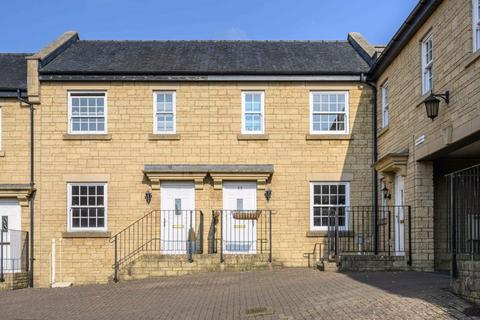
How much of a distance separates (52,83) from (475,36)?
1257 cm

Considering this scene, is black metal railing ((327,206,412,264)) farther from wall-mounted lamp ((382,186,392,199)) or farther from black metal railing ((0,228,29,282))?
black metal railing ((0,228,29,282))

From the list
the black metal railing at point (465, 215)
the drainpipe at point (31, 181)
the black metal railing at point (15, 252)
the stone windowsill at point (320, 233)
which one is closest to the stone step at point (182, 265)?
the stone windowsill at point (320, 233)

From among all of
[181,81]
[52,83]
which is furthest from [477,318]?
[52,83]

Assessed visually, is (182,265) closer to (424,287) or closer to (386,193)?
(386,193)

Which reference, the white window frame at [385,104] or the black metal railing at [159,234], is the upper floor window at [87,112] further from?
the white window frame at [385,104]

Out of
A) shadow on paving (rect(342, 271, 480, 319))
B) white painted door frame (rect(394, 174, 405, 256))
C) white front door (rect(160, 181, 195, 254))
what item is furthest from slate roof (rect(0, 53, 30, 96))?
shadow on paving (rect(342, 271, 480, 319))

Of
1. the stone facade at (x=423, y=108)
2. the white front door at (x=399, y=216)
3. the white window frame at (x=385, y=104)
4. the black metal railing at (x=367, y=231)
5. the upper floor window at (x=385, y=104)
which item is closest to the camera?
the stone facade at (x=423, y=108)

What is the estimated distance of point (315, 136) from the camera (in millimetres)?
20672

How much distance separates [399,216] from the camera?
17.7m

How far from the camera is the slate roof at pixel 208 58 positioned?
20.6 m

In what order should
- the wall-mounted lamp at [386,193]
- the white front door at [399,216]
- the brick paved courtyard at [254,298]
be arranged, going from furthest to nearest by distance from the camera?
1. the wall-mounted lamp at [386,193]
2. the white front door at [399,216]
3. the brick paved courtyard at [254,298]

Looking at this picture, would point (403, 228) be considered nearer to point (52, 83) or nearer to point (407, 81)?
point (407, 81)

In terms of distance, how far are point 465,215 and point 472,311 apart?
2.67m

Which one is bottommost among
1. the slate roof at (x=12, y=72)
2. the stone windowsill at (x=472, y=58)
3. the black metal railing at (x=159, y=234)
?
the black metal railing at (x=159, y=234)
